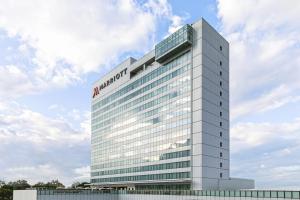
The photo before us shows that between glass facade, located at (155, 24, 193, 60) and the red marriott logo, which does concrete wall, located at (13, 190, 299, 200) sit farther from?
the red marriott logo

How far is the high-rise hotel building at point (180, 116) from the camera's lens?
83.1 m

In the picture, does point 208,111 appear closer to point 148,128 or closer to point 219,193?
point 219,193

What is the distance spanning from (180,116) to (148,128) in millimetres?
18127

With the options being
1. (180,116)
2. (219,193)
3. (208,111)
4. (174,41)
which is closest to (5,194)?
(180,116)

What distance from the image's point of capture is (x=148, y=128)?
341 ft

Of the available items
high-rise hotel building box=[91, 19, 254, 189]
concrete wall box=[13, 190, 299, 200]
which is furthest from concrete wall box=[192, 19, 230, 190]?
concrete wall box=[13, 190, 299, 200]

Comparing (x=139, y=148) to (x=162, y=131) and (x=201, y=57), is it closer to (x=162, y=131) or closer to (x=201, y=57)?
(x=162, y=131)

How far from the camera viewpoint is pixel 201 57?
8356cm

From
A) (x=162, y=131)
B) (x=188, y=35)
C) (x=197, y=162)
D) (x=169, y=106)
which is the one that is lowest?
(x=197, y=162)

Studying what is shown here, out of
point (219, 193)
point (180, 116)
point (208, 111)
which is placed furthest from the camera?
point (180, 116)

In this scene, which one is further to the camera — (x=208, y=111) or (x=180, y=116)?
(x=180, y=116)

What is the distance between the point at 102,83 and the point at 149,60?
41195 millimetres

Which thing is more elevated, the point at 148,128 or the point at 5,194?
the point at 148,128

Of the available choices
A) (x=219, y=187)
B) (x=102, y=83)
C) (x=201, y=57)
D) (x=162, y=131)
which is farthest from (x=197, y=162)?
(x=102, y=83)
